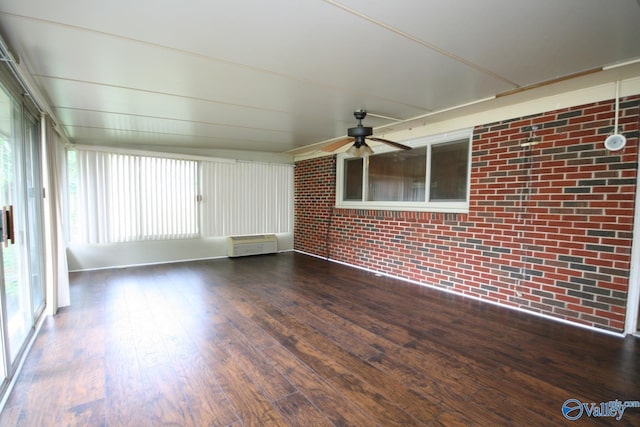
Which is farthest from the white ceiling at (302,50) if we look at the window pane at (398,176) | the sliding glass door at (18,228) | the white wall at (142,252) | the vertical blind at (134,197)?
the white wall at (142,252)

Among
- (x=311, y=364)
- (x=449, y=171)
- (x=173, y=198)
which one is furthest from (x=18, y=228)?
(x=449, y=171)

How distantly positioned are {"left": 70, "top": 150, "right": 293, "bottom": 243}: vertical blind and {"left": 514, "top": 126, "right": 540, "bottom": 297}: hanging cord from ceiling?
4.75 m

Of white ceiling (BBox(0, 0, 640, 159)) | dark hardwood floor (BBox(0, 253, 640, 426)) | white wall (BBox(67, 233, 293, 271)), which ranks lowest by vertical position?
dark hardwood floor (BBox(0, 253, 640, 426))

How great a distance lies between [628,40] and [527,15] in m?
0.85

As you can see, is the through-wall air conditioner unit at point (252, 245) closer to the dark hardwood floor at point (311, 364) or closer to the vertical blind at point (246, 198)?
the vertical blind at point (246, 198)

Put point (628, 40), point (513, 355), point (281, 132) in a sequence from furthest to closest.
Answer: point (281, 132)
point (513, 355)
point (628, 40)

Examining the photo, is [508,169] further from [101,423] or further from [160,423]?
[101,423]

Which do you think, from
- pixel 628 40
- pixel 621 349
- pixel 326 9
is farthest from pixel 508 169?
pixel 326 9

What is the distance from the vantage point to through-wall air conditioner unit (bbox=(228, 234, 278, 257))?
20.2 ft

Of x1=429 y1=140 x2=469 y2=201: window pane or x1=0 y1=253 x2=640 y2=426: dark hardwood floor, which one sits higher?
x1=429 y1=140 x2=469 y2=201: window pane

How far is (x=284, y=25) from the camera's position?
178cm

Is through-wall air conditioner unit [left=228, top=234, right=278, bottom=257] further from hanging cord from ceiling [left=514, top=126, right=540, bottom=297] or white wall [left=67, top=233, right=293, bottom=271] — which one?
hanging cord from ceiling [left=514, top=126, right=540, bottom=297]

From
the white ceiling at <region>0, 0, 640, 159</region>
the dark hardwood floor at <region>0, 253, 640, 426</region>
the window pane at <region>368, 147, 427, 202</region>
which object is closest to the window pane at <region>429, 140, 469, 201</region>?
the window pane at <region>368, 147, 427, 202</region>

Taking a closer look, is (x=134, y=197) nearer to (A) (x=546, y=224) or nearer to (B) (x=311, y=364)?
(B) (x=311, y=364)
